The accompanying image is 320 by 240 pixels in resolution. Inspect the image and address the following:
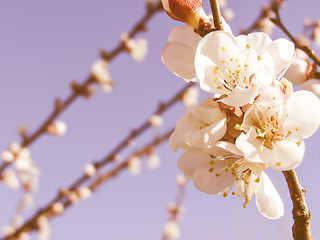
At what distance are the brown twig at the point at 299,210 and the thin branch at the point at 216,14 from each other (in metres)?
0.25

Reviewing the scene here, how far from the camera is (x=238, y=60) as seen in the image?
58cm

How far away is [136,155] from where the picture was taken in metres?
2.67

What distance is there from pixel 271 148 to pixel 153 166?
2.69 m

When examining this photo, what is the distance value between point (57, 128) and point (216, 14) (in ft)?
5.36

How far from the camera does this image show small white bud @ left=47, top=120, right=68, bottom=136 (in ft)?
6.36

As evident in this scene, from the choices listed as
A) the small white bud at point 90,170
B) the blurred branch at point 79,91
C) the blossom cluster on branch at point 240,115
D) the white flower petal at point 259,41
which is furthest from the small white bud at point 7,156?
the white flower petal at point 259,41

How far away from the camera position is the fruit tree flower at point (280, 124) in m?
0.51

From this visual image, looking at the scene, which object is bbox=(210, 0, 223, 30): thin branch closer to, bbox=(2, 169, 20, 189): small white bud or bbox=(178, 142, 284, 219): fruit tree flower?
bbox=(178, 142, 284, 219): fruit tree flower

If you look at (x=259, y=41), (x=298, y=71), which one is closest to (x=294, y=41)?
(x=298, y=71)

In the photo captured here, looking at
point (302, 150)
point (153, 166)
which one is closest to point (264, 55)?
point (302, 150)

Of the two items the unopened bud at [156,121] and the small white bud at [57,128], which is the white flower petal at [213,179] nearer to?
the small white bud at [57,128]

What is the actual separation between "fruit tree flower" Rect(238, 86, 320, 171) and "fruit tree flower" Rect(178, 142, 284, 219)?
0.06 m

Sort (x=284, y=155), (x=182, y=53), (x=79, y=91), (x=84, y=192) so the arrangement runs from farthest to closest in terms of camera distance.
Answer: (x=84, y=192)
(x=79, y=91)
(x=182, y=53)
(x=284, y=155)

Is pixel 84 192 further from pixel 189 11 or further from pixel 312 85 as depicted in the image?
pixel 189 11
